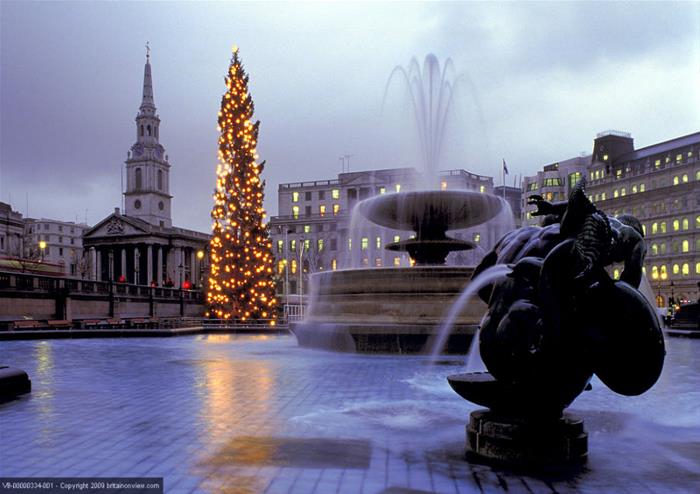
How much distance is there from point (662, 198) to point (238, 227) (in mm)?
64723

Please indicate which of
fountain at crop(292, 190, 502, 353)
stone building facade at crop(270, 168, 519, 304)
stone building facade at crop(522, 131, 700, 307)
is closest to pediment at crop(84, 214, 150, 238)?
stone building facade at crop(270, 168, 519, 304)

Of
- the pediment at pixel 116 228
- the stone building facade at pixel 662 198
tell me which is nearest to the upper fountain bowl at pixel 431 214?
the stone building facade at pixel 662 198

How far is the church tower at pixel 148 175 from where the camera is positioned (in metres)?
131

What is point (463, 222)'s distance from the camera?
1886cm

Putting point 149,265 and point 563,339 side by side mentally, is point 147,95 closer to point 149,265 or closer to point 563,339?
point 149,265

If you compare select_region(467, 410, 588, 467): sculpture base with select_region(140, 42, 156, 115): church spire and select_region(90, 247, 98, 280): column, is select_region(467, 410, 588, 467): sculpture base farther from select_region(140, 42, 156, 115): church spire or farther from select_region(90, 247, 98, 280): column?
select_region(140, 42, 156, 115): church spire

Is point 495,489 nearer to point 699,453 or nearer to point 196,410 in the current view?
point 699,453

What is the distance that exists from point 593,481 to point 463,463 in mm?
948

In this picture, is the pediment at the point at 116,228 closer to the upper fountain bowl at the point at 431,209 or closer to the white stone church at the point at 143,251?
the white stone church at the point at 143,251

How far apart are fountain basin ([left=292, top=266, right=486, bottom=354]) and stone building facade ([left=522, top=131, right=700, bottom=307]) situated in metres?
65.0

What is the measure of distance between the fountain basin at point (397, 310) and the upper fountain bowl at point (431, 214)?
273cm

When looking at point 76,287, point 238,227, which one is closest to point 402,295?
point 238,227

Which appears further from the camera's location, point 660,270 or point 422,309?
point 660,270

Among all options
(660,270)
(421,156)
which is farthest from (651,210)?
(421,156)
